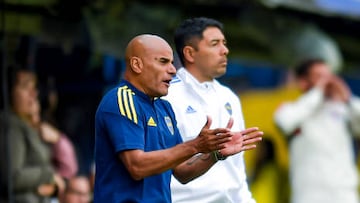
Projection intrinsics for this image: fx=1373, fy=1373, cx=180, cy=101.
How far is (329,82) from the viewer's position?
11367 millimetres

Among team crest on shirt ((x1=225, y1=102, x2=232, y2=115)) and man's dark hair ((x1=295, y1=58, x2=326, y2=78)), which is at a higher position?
man's dark hair ((x1=295, y1=58, x2=326, y2=78))

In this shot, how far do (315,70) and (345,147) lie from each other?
2.29 feet

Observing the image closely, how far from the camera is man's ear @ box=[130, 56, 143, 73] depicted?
640 centimetres

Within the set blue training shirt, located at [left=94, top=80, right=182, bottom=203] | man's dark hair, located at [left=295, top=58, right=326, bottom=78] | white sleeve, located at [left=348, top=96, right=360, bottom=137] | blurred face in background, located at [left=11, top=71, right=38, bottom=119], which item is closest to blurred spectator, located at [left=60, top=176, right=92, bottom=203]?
blurred face in background, located at [left=11, top=71, right=38, bottom=119]

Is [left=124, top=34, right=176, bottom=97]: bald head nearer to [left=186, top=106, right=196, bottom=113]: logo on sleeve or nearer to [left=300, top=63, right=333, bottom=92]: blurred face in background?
[left=186, top=106, right=196, bottom=113]: logo on sleeve

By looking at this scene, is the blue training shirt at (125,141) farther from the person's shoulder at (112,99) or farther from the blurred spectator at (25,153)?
the blurred spectator at (25,153)

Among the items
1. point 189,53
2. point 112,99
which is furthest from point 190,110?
point 112,99

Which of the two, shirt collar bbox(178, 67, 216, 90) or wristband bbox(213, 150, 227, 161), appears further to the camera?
shirt collar bbox(178, 67, 216, 90)

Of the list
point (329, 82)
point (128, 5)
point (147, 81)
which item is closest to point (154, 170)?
point (147, 81)

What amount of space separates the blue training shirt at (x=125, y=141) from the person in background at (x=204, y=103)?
1.18 m

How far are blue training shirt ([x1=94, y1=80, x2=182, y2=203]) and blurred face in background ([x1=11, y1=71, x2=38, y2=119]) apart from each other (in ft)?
12.3

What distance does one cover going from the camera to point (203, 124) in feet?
25.0

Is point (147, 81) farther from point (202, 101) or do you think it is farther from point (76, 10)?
point (76, 10)

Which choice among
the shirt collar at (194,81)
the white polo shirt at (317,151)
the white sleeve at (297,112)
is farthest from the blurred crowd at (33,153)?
the shirt collar at (194,81)
